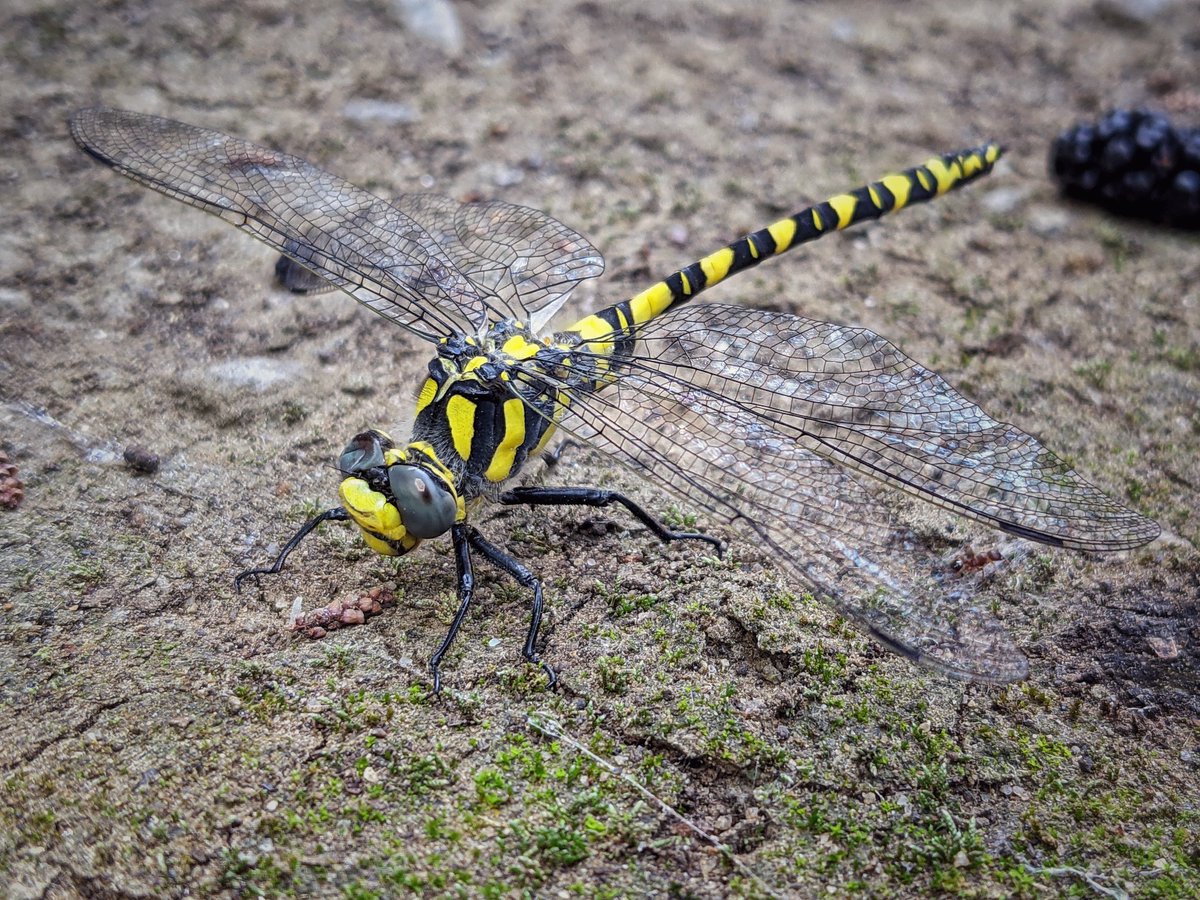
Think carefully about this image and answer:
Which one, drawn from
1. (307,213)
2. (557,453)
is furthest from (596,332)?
(307,213)

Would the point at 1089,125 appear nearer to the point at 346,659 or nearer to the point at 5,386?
the point at 346,659

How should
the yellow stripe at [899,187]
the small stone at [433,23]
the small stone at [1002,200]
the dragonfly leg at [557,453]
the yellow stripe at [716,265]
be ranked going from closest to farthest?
the dragonfly leg at [557,453]
the yellow stripe at [716,265]
the yellow stripe at [899,187]
the small stone at [1002,200]
the small stone at [433,23]

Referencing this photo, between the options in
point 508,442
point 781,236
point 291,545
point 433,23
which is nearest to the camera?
point 291,545

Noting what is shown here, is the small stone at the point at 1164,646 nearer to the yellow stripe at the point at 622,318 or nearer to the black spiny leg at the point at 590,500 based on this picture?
the black spiny leg at the point at 590,500

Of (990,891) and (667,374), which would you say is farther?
(667,374)

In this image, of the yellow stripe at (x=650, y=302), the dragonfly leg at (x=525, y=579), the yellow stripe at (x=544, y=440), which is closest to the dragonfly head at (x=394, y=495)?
the dragonfly leg at (x=525, y=579)

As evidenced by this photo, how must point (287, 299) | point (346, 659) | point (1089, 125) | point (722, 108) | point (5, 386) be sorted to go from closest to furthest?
point (346, 659) → point (5, 386) → point (287, 299) → point (1089, 125) → point (722, 108)

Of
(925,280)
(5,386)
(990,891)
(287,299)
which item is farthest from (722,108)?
(990,891)

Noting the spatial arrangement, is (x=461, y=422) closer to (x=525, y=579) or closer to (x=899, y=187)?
(x=525, y=579)
